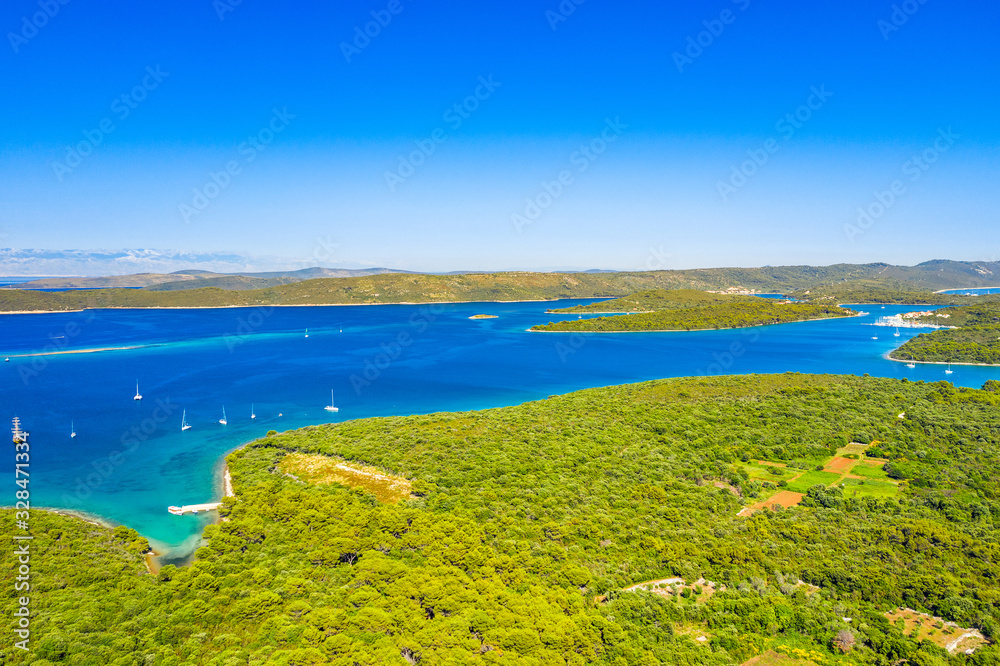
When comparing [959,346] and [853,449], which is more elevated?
[959,346]

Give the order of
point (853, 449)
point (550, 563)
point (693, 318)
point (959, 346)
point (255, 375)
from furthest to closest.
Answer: point (693, 318)
point (959, 346)
point (255, 375)
point (853, 449)
point (550, 563)

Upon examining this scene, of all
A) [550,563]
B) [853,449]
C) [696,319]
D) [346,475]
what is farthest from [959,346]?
[346,475]

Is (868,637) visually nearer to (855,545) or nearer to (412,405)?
(855,545)

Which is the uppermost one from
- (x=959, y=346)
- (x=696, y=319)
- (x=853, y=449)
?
(x=696, y=319)

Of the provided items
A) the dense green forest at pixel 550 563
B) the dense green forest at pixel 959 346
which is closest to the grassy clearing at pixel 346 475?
the dense green forest at pixel 550 563

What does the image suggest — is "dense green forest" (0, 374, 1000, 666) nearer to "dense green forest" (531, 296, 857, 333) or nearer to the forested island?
"dense green forest" (531, 296, 857, 333)

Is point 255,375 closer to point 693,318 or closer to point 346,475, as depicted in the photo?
point 346,475

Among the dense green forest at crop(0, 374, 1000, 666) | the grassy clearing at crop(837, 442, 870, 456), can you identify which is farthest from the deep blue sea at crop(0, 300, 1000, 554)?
the grassy clearing at crop(837, 442, 870, 456)

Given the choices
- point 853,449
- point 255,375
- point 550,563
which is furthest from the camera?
point 255,375
